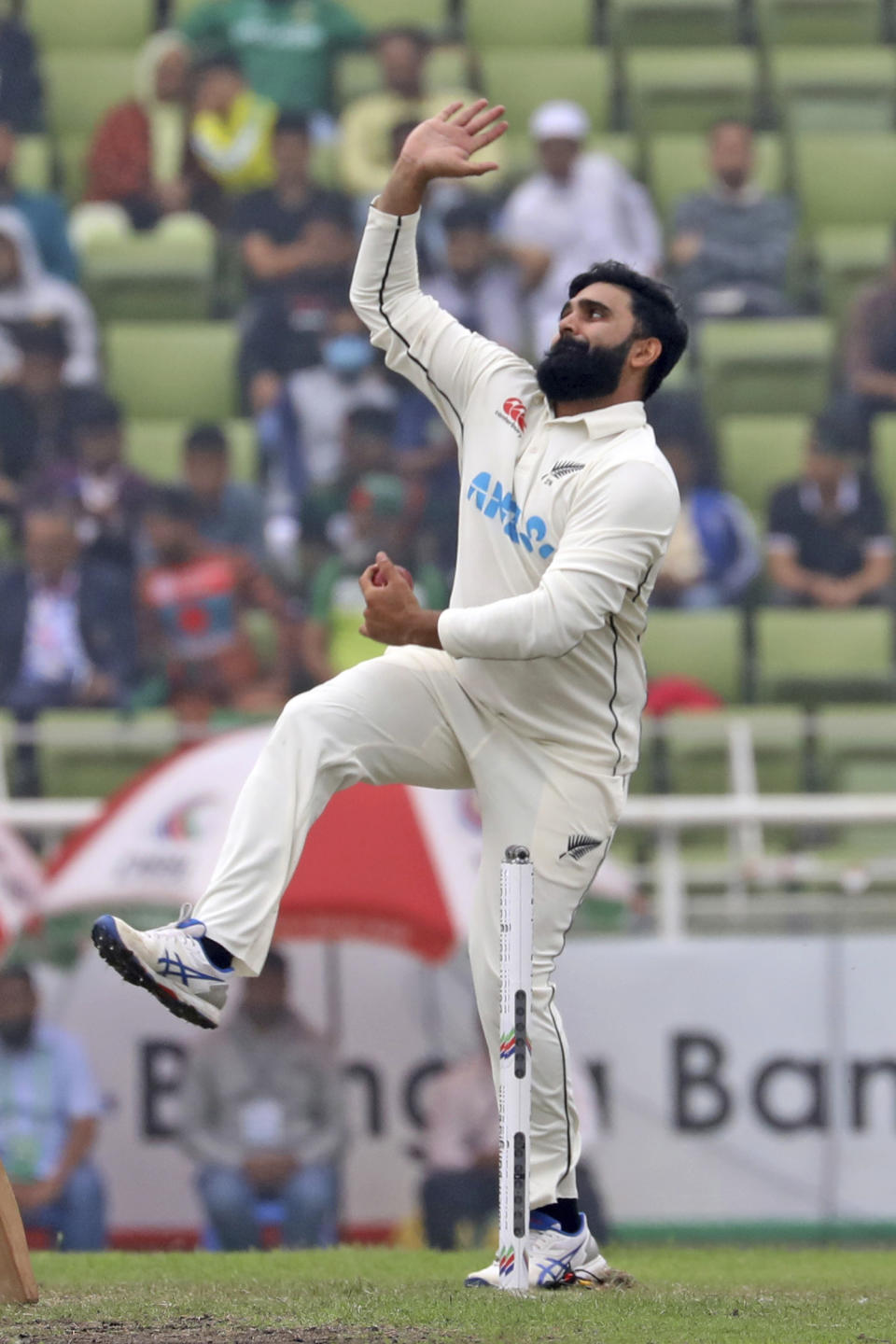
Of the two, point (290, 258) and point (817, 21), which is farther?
point (817, 21)

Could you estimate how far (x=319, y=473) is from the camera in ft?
39.5

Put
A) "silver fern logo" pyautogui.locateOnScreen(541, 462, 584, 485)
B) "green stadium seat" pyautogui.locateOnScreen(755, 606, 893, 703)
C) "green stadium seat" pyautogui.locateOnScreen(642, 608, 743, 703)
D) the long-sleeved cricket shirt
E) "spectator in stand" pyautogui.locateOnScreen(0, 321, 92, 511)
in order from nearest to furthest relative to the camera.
Answer: the long-sleeved cricket shirt < "silver fern logo" pyautogui.locateOnScreen(541, 462, 584, 485) < "green stadium seat" pyautogui.locateOnScreen(642, 608, 743, 703) < "green stadium seat" pyautogui.locateOnScreen(755, 606, 893, 703) < "spectator in stand" pyautogui.locateOnScreen(0, 321, 92, 511)

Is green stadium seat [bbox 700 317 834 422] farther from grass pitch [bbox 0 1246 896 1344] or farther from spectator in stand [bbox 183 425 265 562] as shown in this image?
grass pitch [bbox 0 1246 896 1344]

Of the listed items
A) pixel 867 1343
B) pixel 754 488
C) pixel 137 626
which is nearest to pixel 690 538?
pixel 754 488

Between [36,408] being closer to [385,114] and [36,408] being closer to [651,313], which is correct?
[385,114]

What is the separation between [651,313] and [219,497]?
6277mm

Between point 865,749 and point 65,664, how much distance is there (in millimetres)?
3795

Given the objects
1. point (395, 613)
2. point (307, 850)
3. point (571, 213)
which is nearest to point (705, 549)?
point (571, 213)

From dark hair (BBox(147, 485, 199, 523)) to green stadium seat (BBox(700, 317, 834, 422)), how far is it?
326 centimetres

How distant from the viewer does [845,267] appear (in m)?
13.3

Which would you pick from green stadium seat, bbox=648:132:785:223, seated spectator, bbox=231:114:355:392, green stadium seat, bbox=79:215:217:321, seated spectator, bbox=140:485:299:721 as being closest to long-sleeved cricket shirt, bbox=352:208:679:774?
seated spectator, bbox=140:485:299:721

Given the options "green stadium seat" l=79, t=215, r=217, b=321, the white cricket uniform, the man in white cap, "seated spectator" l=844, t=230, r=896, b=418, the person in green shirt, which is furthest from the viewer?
the person in green shirt

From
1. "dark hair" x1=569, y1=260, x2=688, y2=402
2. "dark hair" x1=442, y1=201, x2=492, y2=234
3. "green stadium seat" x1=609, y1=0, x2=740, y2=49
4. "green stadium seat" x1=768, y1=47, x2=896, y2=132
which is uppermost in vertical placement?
"green stadium seat" x1=609, y1=0, x2=740, y2=49

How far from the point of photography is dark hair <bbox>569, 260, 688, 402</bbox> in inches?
212
